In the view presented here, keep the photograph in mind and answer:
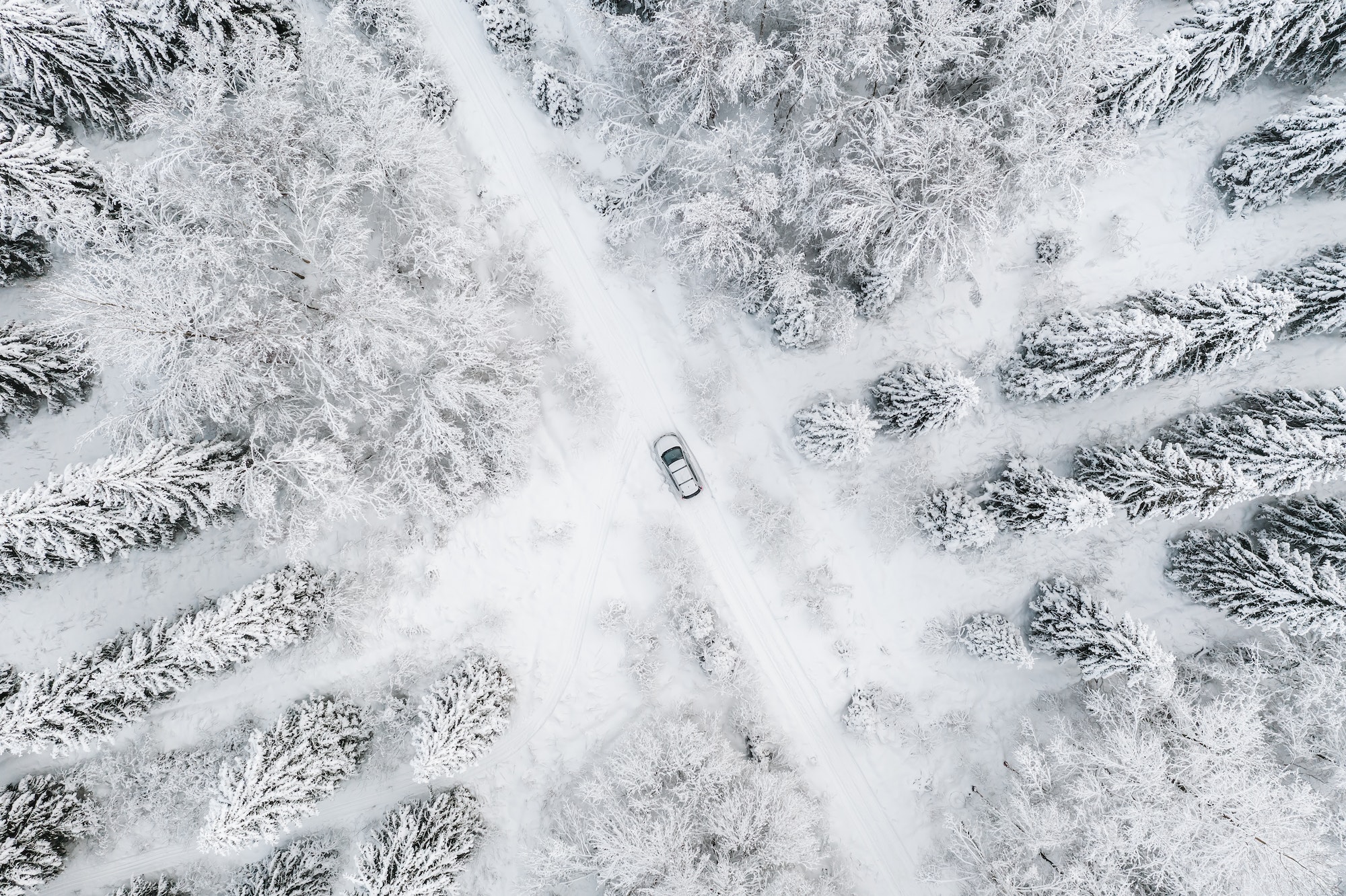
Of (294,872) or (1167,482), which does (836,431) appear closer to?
(1167,482)

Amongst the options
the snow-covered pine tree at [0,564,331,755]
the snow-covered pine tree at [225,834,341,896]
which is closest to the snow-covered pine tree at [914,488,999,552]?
the snow-covered pine tree at [0,564,331,755]

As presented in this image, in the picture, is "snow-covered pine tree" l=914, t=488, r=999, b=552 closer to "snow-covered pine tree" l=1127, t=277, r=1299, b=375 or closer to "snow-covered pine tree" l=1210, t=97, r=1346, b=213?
"snow-covered pine tree" l=1127, t=277, r=1299, b=375

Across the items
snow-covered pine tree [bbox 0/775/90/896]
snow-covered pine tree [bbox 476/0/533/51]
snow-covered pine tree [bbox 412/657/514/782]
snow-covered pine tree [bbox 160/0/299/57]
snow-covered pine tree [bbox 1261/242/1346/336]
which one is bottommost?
snow-covered pine tree [bbox 1261/242/1346/336]

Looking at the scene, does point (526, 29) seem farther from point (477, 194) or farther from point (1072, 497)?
point (1072, 497)

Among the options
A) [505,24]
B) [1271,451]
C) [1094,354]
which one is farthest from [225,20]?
[1271,451]

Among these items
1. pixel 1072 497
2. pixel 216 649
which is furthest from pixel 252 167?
pixel 1072 497

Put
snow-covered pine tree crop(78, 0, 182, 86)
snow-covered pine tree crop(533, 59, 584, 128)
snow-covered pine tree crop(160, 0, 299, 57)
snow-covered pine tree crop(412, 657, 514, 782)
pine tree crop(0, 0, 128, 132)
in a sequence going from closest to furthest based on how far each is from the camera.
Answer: pine tree crop(0, 0, 128, 132) → snow-covered pine tree crop(78, 0, 182, 86) → snow-covered pine tree crop(160, 0, 299, 57) → snow-covered pine tree crop(412, 657, 514, 782) → snow-covered pine tree crop(533, 59, 584, 128)

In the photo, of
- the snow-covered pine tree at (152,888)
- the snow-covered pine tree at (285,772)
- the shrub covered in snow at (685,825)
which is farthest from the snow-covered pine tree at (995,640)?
the snow-covered pine tree at (152,888)
